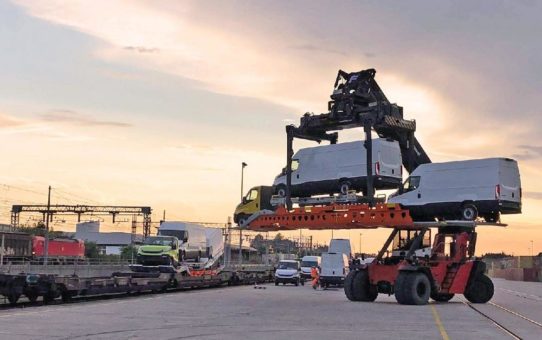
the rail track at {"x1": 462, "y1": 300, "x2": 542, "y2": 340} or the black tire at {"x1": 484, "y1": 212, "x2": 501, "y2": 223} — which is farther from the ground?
the black tire at {"x1": 484, "y1": 212, "x2": 501, "y2": 223}

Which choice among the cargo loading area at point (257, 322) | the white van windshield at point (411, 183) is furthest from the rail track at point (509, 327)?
the white van windshield at point (411, 183)

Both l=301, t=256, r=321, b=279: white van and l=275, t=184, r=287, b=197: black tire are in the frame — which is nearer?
l=275, t=184, r=287, b=197: black tire

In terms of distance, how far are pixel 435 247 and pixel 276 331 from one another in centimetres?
1509

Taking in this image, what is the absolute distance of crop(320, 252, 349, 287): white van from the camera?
4528 centimetres

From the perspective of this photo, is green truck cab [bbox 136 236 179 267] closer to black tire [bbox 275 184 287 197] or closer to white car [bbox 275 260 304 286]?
white car [bbox 275 260 304 286]

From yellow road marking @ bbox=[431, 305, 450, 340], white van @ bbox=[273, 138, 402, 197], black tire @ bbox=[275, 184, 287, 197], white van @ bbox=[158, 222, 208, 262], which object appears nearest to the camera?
yellow road marking @ bbox=[431, 305, 450, 340]

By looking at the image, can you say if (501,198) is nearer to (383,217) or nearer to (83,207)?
(383,217)

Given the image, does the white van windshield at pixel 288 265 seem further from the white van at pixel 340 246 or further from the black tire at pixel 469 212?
the black tire at pixel 469 212

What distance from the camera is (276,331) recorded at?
15.6 metres

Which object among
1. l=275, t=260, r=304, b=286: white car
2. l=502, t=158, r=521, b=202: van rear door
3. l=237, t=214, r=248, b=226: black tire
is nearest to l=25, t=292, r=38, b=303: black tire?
l=237, t=214, r=248, b=226: black tire

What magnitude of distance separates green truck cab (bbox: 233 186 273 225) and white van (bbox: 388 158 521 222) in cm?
550

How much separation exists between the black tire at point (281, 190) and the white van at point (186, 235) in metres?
13.2

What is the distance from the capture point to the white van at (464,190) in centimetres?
2511

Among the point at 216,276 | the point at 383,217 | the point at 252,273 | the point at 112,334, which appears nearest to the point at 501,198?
the point at 383,217
